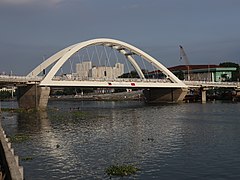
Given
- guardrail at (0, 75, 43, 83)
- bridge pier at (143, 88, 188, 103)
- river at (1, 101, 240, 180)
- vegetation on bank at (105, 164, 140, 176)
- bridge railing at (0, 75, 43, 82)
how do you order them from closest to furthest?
vegetation on bank at (105, 164, 140, 176) < river at (1, 101, 240, 180) < guardrail at (0, 75, 43, 83) < bridge railing at (0, 75, 43, 82) < bridge pier at (143, 88, 188, 103)

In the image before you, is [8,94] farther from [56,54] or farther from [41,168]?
[41,168]

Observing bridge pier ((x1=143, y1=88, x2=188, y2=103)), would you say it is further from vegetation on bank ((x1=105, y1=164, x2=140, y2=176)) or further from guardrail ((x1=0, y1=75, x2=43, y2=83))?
vegetation on bank ((x1=105, y1=164, x2=140, y2=176))

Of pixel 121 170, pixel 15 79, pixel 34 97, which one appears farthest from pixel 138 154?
pixel 34 97

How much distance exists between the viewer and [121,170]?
16.1 metres

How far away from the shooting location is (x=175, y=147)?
2222 centimetres

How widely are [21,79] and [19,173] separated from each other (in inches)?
2103

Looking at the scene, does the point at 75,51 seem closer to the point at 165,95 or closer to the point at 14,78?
the point at 14,78

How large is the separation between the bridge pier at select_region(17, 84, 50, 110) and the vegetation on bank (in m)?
48.6

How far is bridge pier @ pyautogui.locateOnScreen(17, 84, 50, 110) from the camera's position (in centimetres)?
6359

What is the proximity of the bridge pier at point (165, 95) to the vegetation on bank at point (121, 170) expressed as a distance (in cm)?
7052

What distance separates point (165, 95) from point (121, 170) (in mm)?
76008

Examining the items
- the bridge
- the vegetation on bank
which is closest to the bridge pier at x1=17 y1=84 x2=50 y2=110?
the bridge

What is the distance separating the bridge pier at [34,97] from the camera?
209ft

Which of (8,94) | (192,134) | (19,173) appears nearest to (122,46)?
(192,134)
